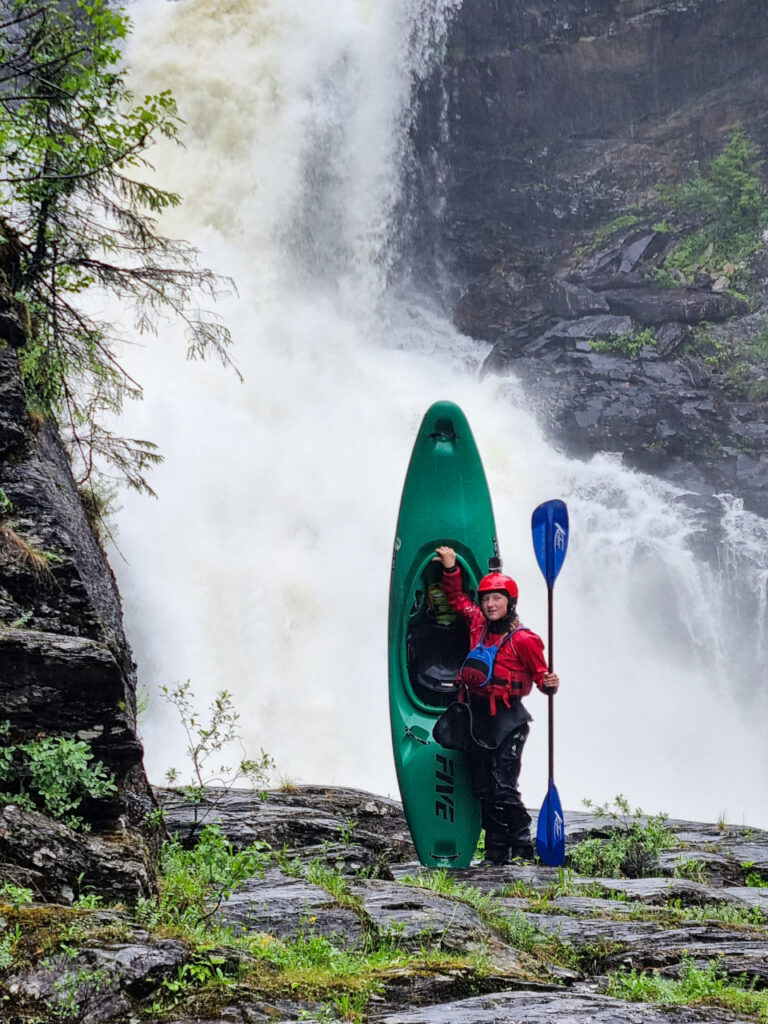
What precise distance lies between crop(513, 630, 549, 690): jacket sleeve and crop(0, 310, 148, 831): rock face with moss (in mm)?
1961

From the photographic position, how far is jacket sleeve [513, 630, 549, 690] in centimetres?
485

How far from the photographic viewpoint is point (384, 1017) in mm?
2473

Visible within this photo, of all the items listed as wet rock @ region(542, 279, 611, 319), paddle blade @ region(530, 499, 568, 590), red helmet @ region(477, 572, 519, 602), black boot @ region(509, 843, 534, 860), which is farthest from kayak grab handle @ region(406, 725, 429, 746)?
wet rock @ region(542, 279, 611, 319)

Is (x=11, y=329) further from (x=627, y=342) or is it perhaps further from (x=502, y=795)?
(x=627, y=342)

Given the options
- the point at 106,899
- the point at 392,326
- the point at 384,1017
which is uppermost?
the point at 392,326

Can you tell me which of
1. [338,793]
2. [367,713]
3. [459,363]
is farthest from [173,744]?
[459,363]

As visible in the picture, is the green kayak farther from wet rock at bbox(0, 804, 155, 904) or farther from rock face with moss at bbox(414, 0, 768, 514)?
rock face with moss at bbox(414, 0, 768, 514)

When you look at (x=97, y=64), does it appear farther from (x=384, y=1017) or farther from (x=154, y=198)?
(x=384, y=1017)

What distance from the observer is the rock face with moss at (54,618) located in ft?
10.2

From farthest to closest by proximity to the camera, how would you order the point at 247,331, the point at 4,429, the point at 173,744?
the point at 247,331, the point at 173,744, the point at 4,429

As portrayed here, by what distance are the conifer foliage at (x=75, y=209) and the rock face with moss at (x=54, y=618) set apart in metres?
0.35

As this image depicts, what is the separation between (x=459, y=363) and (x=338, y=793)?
18786 mm

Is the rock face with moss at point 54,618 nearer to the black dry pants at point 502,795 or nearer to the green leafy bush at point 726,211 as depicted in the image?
the black dry pants at point 502,795

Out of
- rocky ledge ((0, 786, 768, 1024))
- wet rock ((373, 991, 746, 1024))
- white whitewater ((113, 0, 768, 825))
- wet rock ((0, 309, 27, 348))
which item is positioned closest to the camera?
rocky ledge ((0, 786, 768, 1024))
